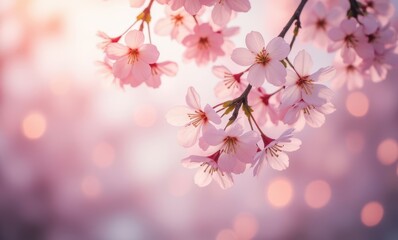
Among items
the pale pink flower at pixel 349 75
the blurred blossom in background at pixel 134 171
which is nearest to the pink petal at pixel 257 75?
the pale pink flower at pixel 349 75

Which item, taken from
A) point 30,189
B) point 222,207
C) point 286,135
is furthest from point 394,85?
point 286,135

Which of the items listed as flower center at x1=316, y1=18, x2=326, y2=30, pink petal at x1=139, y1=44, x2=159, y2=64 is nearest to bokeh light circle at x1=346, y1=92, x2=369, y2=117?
flower center at x1=316, y1=18, x2=326, y2=30

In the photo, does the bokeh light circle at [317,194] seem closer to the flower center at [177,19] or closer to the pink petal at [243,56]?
the flower center at [177,19]

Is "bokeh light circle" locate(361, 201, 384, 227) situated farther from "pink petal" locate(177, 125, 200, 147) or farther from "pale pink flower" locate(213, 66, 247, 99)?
"pink petal" locate(177, 125, 200, 147)

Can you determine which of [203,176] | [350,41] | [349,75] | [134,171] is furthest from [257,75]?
[134,171]

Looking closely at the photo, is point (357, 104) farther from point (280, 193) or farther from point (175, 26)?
point (175, 26)

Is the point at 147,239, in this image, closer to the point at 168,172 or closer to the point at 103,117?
the point at 168,172

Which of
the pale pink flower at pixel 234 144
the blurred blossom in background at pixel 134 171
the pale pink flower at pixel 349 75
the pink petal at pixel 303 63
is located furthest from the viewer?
the blurred blossom in background at pixel 134 171
